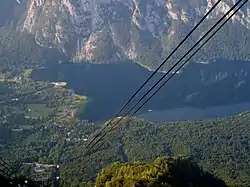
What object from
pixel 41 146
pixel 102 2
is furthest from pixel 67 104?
pixel 102 2

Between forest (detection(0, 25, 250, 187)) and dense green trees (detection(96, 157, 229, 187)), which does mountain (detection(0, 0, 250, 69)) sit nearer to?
forest (detection(0, 25, 250, 187))

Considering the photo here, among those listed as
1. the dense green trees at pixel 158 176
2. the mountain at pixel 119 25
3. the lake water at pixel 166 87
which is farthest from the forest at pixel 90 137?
the mountain at pixel 119 25

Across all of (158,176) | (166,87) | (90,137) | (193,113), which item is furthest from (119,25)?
(158,176)

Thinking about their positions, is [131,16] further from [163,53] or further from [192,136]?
[192,136]

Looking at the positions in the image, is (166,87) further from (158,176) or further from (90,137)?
(158,176)

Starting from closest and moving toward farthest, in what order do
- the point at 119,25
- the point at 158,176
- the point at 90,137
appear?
the point at 158,176
the point at 90,137
the point at 119,25

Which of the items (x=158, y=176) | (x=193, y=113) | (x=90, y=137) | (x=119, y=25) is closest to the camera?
(x=158, y=176)

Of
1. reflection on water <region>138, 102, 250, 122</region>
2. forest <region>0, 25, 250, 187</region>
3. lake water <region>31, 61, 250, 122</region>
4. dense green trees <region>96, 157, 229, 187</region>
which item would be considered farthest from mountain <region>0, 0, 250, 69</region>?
dense green trees <region>96, 157, 229, 187</region>

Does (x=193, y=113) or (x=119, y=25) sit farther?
(x=119, y=25)
